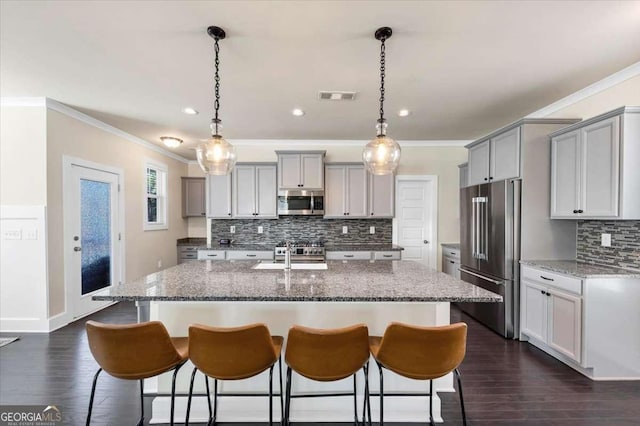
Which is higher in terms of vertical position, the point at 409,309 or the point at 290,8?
the point at 290,8

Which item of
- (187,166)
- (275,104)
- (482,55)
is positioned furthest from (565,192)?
(187,166)

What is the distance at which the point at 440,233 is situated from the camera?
16.4 feet

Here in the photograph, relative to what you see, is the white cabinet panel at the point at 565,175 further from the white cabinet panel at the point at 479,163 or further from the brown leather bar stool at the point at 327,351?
the brown leather bar stool at the point at 327,351

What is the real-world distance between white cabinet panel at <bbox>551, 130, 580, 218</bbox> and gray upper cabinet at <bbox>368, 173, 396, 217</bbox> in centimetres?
217

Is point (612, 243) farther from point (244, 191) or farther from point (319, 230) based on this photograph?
point (244, 191)

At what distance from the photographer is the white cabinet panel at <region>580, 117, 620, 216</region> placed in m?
2.36

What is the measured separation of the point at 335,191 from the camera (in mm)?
4793

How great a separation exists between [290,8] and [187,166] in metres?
5.36

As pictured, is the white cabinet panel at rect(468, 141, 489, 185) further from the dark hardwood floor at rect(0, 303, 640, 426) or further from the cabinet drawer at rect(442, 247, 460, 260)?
the dark hardwood floor at rect(0, 303, 640, 426)

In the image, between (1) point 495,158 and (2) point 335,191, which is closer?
(1) point 495,158

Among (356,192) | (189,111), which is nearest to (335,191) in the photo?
(356,192)

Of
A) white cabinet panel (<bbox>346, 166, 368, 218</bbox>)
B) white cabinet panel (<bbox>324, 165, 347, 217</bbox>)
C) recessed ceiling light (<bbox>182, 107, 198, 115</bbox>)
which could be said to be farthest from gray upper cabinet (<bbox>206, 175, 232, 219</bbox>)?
white cabinet panel (<bbox>346, 166, 368, 218</bbox>)

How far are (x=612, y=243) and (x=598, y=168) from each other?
74cm

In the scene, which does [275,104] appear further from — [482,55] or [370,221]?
[370,221]
